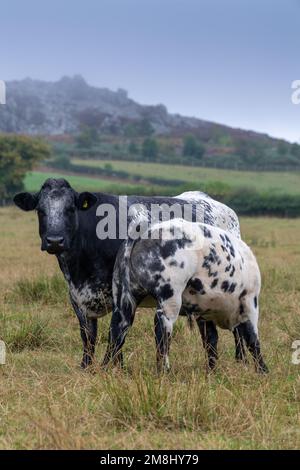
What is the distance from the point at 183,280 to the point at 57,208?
5.56 ft

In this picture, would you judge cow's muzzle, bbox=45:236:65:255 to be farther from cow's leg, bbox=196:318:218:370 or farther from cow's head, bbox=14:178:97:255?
cow's leg, bbox=196:318:218:370

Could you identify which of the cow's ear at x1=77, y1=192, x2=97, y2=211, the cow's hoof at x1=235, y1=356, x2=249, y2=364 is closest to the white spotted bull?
the cow's hoof at x1=235, y1=356, x2=249, y2=364

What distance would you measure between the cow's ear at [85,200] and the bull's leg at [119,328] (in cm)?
130

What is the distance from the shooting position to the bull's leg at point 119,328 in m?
7.04

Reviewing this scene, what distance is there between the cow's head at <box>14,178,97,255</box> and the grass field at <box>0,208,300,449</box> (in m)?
1.29

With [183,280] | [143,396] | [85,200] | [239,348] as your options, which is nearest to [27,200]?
[85,200]

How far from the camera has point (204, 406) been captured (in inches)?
226

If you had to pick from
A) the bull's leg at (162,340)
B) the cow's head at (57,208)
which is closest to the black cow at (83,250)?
the cow's head at (57,208)

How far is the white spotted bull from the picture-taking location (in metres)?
6.61

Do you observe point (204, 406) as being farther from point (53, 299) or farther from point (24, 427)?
point (53, 299)

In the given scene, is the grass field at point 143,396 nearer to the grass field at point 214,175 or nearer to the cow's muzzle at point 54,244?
the cow's muzzle at point 54,244

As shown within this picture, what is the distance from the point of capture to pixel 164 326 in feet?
21.9

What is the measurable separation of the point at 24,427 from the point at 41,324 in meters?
3.62

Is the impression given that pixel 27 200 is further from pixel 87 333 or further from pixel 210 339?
pixel 210 339
